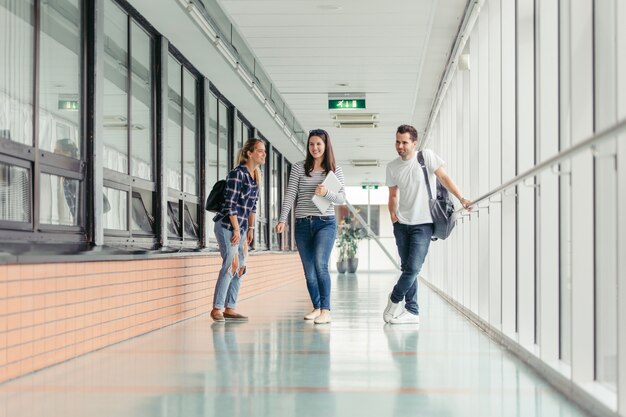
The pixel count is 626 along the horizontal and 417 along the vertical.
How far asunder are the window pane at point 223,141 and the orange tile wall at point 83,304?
122 inches

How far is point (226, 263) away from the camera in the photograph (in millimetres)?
6887

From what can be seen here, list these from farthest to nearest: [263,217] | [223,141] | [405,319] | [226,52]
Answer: [263,217] → [223,141] → [226,52] → [405,319]

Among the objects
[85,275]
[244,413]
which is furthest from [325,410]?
[85,275]

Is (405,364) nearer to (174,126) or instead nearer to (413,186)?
(413,186)

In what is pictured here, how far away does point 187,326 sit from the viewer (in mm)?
6875

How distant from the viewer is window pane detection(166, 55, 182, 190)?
26.8 feet

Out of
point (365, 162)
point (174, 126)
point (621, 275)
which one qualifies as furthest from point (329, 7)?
point (365, 162)

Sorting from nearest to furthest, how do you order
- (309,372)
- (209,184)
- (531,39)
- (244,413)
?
(244,413) < (309,372) < (531,39) < (209,184)

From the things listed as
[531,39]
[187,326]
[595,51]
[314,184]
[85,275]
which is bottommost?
[187,326]

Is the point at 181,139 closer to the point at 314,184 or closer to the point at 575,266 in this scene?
the point at 314,184

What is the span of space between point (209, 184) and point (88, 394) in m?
6.37

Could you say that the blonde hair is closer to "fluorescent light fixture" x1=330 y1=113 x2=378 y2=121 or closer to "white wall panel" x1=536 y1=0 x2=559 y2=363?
"white wall panel" x1=536 y1=0 x2=559 y2=363

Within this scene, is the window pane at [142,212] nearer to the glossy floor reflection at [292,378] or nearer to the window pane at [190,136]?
the glossy floor reflection at [292,378]

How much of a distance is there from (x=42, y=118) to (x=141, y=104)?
7.56 ft
